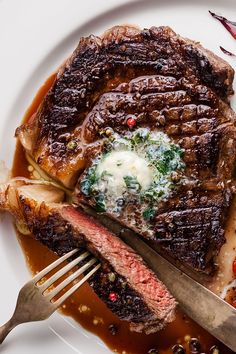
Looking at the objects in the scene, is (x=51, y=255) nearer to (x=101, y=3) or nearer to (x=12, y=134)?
(x=12, y=134)

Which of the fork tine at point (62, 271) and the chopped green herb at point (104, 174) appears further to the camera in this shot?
the chopped green herb at point (104, 174)

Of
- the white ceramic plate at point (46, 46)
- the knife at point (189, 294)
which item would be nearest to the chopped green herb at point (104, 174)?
the knife at point (189, 294)

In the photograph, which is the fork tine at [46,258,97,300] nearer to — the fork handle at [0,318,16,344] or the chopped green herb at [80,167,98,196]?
the fork handle at [0,318,16,344]

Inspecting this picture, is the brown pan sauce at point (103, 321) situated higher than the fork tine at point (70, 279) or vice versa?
the fork tine at point (70, 279)

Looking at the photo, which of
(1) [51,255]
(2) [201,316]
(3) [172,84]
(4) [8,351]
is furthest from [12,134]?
(2) [201,316]

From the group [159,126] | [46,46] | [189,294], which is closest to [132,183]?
[159,126]

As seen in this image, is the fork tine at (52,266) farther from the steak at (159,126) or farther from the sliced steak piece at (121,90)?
the sliced steak piece at (121,90)
